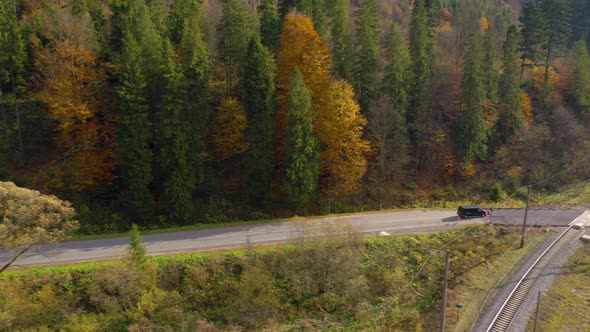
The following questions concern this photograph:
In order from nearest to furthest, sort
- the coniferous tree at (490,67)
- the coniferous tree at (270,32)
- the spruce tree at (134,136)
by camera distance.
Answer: the spruce tree at (134,136)
the coniferous tree at (270,32)
the coniferous tree at (490,67)

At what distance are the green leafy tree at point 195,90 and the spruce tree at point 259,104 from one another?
340 centimetres

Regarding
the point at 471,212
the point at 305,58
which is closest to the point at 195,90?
the point at 305,58

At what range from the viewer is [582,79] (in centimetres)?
4762

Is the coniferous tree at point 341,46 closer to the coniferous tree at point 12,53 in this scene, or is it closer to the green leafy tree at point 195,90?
the green leafy tree at point 195,90

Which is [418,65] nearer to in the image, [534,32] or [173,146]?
[534,32]

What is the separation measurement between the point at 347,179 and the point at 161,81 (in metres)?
16.2

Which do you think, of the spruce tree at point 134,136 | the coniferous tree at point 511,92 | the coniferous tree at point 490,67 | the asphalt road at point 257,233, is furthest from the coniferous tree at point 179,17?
the coniferous tree at point 511,92

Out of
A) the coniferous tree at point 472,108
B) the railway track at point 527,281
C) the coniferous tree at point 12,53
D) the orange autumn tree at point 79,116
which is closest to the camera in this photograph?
the railway track at point 527,281

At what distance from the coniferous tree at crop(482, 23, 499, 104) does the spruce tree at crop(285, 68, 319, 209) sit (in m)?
22.0

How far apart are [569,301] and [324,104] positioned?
20.8 meters

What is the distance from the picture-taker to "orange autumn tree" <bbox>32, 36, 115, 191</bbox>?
30.1m

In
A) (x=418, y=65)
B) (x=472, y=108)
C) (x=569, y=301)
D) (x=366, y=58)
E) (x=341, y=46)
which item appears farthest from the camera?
(x=418, y=65)

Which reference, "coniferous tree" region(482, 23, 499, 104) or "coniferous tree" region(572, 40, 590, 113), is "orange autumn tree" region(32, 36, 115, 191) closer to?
"coniferous tree" region(482, 23, 499, 104)

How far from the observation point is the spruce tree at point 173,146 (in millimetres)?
30625
